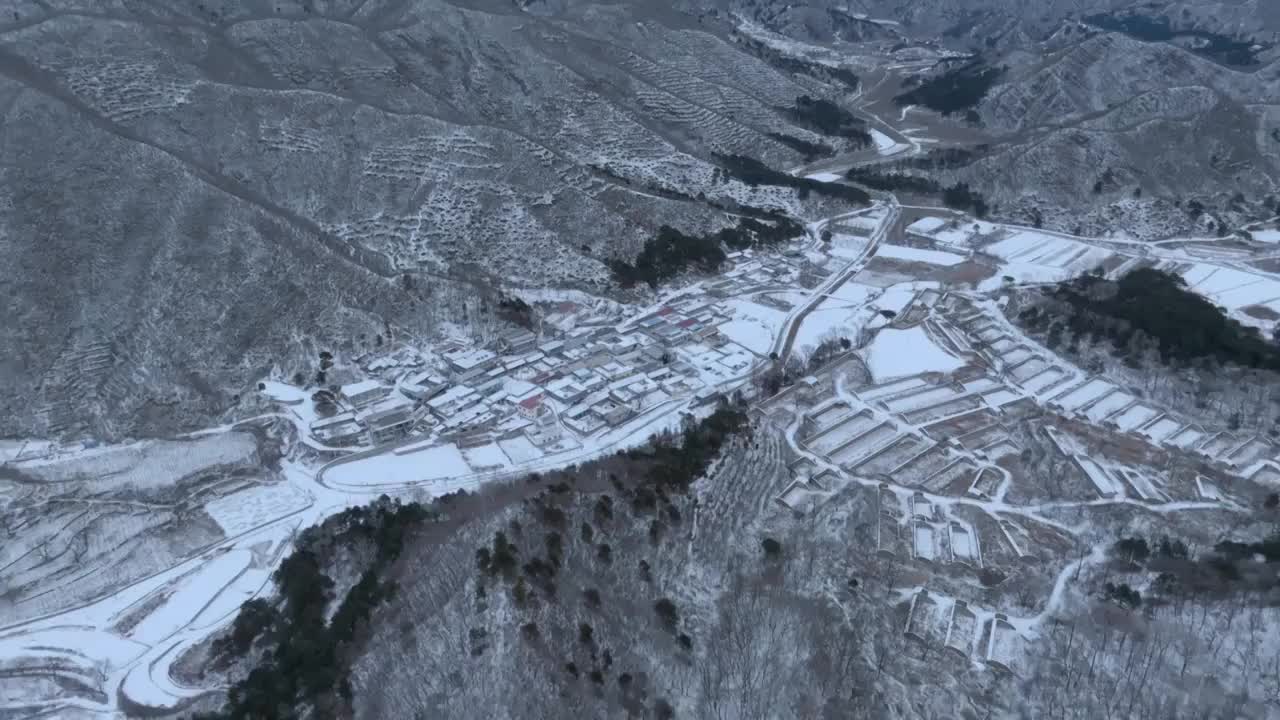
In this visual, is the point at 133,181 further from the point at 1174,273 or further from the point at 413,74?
the point at 1174,273

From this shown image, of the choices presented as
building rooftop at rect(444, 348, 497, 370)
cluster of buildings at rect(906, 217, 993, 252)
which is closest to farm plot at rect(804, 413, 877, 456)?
building rooftop at rect(444, 348, 497, 370)

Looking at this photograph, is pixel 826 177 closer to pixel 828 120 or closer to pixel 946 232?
pixel 946 232

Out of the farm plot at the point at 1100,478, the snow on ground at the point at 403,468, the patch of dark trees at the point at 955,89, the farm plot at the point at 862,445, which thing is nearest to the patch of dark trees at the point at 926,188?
the patch of dark trees at the point at 955,89

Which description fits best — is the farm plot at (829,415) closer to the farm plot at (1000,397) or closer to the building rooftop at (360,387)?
the farm plot at (1000,397)

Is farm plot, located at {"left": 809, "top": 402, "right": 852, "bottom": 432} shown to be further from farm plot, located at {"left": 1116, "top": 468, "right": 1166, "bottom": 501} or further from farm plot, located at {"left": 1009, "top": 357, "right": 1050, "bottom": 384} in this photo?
farm plot, located at {"left": 1116, "top": 468, "right": 1166, "bottom": 501}

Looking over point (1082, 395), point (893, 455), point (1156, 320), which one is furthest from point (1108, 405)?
point (893, 455)

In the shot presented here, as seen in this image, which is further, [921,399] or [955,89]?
[955,89]
